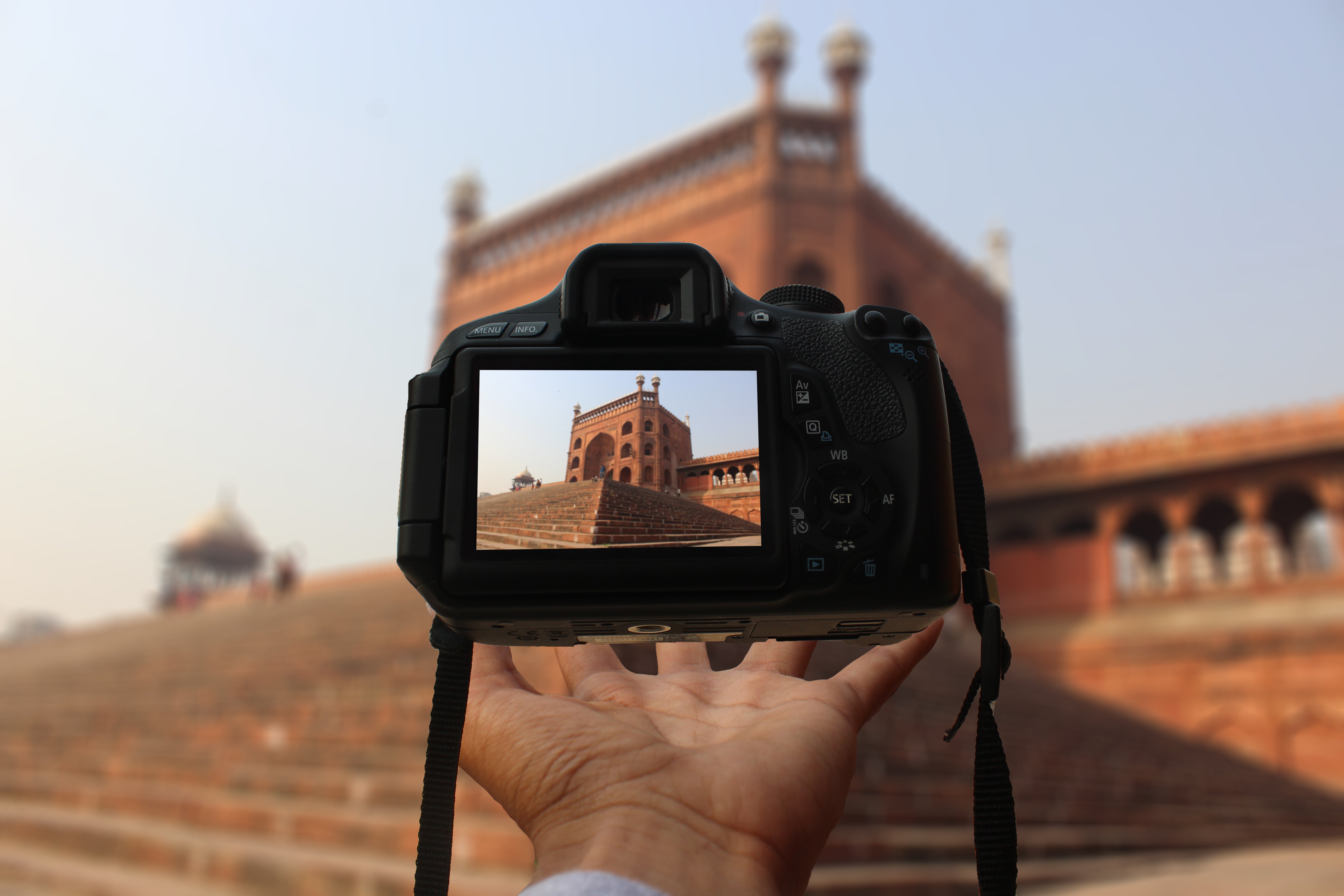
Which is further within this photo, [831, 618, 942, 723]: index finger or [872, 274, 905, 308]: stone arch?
[872, 274, 905, 308]: stone arch

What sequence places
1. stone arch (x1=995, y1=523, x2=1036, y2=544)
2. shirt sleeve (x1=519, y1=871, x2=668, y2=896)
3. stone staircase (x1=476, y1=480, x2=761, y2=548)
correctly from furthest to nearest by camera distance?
stone arch (x1=995, y1=523, x2=1036, y2=544) < stone staircase (x1=476, y1=480, x2=761, y2=548) < shirt sleeve (x1=519, y1=871, x2=668, y2=896)

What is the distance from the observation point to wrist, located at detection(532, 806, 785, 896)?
1.90 feet

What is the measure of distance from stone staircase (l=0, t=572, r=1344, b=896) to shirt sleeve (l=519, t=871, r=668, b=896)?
1.24 ft

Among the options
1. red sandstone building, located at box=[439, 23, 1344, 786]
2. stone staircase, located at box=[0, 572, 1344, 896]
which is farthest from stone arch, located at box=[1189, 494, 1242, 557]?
stone staircase, located at box=[0, 572, 1344, 896]

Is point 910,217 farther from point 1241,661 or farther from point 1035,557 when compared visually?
point 1241,661

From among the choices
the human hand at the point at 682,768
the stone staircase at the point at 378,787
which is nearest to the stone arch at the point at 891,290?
the stone staircase at the point at 378,787

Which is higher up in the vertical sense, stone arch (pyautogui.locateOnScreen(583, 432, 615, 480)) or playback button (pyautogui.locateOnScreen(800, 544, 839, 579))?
stone arch (pyautogui.locateOnScreen(583, 432, 615, 480))

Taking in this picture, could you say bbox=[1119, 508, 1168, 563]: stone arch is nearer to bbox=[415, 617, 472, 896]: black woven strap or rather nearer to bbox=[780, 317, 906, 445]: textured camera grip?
bbox=[780, 317, 906, 445]: textured camera grip

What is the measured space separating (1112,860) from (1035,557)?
9.18 meters

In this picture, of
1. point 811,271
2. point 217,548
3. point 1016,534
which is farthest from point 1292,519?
point 217,548

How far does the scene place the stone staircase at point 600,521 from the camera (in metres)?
0.68

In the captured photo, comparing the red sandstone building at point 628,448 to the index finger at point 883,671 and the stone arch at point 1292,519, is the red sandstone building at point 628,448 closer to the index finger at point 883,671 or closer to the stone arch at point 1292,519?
the index finger at point 883,671

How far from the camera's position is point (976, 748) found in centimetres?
73

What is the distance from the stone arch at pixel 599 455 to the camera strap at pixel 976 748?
18 centimetres
